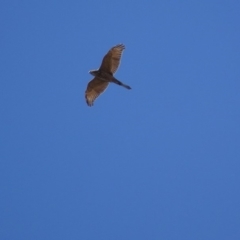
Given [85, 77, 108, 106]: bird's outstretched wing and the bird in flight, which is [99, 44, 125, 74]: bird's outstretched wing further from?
[85, 77, 108, 106]: bird's outstretched wing

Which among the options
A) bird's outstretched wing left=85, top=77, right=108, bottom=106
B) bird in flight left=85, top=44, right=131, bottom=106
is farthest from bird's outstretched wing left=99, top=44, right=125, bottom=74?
bird's outstretched wing left=85, top=77, right=108, bottom=106

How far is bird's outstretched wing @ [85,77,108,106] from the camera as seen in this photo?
37406mm

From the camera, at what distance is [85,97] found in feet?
123

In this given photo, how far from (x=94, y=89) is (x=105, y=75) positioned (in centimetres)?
114

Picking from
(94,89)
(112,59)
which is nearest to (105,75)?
(112,59)

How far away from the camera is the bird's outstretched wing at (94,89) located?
3741 centimetres

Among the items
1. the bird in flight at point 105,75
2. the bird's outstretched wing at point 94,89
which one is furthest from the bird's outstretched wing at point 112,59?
the bird's outstretched wing at point 94,89

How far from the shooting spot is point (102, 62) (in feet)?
120

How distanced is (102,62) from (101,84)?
127cm

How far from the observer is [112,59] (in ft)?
119

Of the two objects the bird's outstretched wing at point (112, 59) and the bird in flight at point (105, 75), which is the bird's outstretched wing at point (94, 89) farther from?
the bird's outstretched wing at point (112, 59)

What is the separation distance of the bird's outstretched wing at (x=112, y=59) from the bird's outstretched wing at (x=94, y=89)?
36.1 inches

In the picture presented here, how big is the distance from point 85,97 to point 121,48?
298 centimetres

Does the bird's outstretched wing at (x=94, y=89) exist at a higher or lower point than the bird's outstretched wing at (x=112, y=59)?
lower
